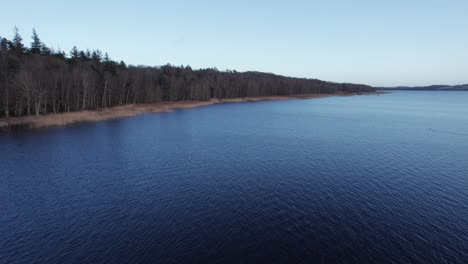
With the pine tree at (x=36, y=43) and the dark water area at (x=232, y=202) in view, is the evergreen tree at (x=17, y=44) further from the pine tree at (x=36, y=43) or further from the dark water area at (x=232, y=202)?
the dark water area at (x=232, y=202)

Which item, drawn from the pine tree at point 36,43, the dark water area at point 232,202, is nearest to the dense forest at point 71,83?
the pine tree at point 36,43

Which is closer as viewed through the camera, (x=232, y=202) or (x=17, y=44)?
(x=232, y=202)

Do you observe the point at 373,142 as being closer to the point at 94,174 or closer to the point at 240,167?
the point at 240,167

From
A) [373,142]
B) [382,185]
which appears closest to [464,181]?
[382,185]

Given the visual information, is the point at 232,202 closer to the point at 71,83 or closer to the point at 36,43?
the point at 71,83

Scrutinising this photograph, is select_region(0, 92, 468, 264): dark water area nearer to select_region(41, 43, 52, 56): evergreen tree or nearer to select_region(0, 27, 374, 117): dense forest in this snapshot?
select_region(0, 27, 374, 117): dense forest

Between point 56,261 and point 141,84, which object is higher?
point 141,84

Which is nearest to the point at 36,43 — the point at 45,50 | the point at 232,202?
the point at 45,50

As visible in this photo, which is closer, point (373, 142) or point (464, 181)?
point (464, 181)

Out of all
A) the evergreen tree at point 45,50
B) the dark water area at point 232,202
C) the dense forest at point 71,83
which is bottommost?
the dark water area at point 232,202
